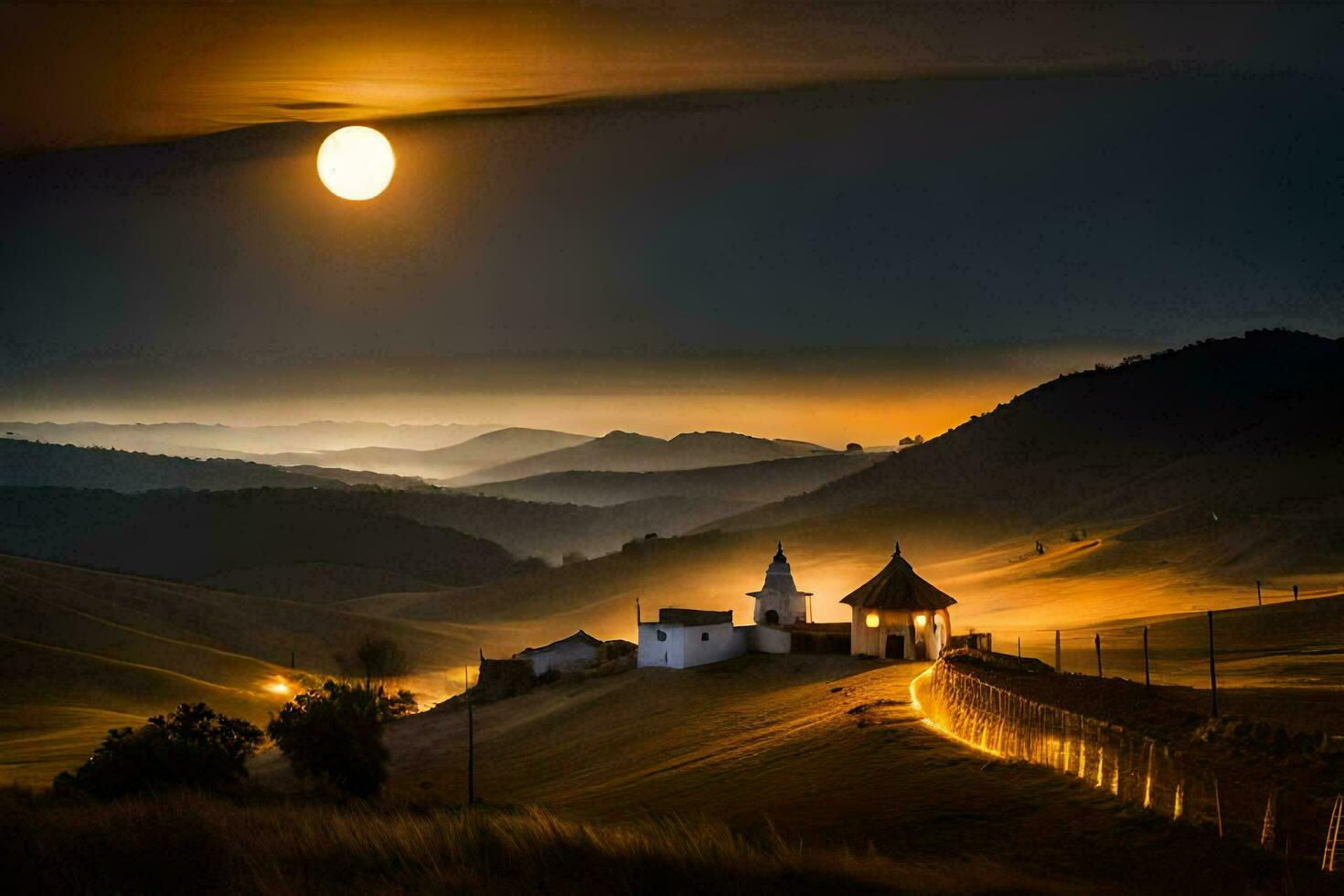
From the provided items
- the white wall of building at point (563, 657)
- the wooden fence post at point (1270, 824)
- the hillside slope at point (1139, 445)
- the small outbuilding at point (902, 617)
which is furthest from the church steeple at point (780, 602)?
the hillside slope at point (1139, 445)

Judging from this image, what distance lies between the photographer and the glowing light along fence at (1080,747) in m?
13.3

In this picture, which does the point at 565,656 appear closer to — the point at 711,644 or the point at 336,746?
the point at 711,644

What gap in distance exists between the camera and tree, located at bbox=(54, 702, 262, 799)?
888 inches

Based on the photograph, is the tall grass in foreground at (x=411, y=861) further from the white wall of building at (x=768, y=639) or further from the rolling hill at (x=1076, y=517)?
the rolling hill at (x=1076, y=517)

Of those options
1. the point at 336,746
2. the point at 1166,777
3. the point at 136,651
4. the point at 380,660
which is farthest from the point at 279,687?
the point at 1166,777

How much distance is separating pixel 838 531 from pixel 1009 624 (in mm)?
66954

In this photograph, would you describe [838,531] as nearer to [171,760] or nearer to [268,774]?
[268,774]

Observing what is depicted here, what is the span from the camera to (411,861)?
9070mm

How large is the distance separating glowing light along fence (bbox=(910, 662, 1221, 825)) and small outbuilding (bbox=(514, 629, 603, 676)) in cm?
3359

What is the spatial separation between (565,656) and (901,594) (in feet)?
63.7

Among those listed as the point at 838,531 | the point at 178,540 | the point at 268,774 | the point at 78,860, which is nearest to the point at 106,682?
the point at 268,774

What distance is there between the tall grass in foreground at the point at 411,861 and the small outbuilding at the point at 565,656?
44463mm

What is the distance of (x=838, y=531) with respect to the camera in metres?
121

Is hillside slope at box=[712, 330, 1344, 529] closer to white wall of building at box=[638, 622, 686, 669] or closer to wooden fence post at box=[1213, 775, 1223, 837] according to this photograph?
white wall of building at box=[638, 622, 686, 669]
